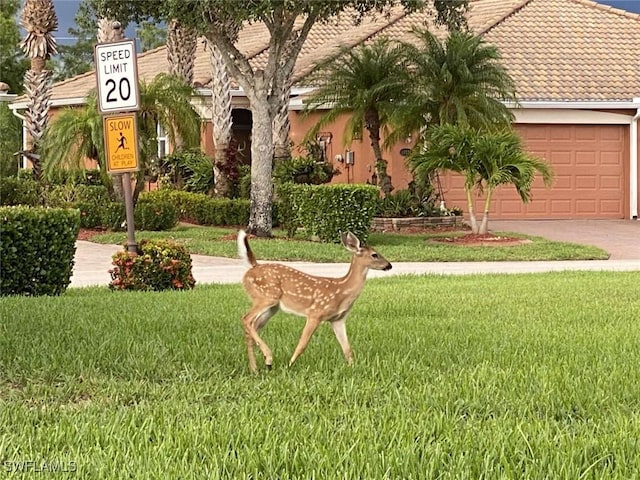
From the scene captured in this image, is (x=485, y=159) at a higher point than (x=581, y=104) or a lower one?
lower

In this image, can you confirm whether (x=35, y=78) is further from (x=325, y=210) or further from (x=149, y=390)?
(x=149, y=390)

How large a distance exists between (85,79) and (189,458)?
3588cm

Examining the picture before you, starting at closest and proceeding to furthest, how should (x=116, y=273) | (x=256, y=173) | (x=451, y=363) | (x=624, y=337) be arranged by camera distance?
1. (x=451, y=363)
2. (x=624, y=337)
3. (x=116, y=273)
4. (x=256, y=173)

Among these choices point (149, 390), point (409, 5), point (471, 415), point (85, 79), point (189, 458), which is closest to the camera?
point (189, 458)

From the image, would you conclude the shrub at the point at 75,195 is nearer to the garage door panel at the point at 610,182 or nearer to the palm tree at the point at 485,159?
the palm tree at the point at 485,159

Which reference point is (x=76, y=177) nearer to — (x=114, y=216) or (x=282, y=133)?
(x=114, y=216)

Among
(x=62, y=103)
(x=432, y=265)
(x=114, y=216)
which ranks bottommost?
(x=432, y=265)

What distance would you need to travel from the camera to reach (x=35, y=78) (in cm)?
2898

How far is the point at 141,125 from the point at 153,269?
37.8 feet

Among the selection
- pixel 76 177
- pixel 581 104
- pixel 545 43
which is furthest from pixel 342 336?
pixel 545 43

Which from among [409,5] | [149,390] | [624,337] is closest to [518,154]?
[409,5]

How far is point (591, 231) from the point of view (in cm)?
2492

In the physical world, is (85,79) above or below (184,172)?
above

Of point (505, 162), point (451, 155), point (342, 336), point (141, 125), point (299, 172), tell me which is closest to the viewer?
point (342, 336)
